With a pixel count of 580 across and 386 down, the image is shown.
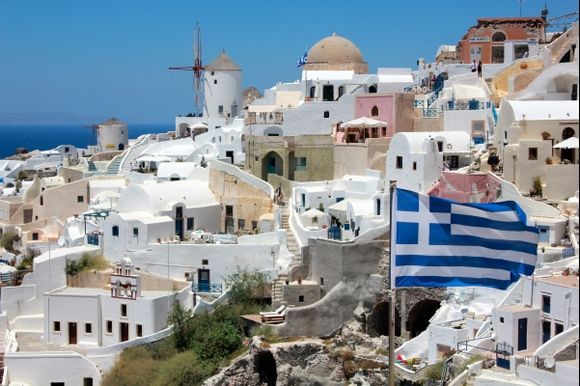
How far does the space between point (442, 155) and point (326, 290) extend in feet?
23.4

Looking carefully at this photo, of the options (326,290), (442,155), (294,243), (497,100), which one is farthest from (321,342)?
(497,100)

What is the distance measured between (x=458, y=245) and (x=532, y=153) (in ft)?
65.4

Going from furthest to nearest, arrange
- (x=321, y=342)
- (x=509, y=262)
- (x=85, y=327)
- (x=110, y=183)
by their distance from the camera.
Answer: (x=110, y=183), (x=85, y=327), (x=321, y=342), (x=509, y=262)

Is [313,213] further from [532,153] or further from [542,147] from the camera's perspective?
[542,147]

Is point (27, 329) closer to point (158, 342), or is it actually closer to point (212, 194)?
point (158, 342)

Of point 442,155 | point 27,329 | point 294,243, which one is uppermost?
point 442,155

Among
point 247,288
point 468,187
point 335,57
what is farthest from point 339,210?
point 335,57

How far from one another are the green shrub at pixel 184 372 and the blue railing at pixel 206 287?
153 inches

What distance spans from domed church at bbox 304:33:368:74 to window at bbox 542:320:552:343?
27.8 metres

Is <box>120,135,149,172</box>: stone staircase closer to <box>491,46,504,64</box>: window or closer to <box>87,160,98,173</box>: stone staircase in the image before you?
<box>87,160,98,173</box>: stone staircase

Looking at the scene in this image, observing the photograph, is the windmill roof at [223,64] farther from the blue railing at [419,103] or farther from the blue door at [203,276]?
the blue door at [203,276]

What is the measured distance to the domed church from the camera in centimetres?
5191

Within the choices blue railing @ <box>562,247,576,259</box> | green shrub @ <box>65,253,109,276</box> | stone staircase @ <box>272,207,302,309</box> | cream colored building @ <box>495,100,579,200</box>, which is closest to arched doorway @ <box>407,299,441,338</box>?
stone staircase @ <box>272,207,302,309</box>

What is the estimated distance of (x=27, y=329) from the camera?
38.3 meters
